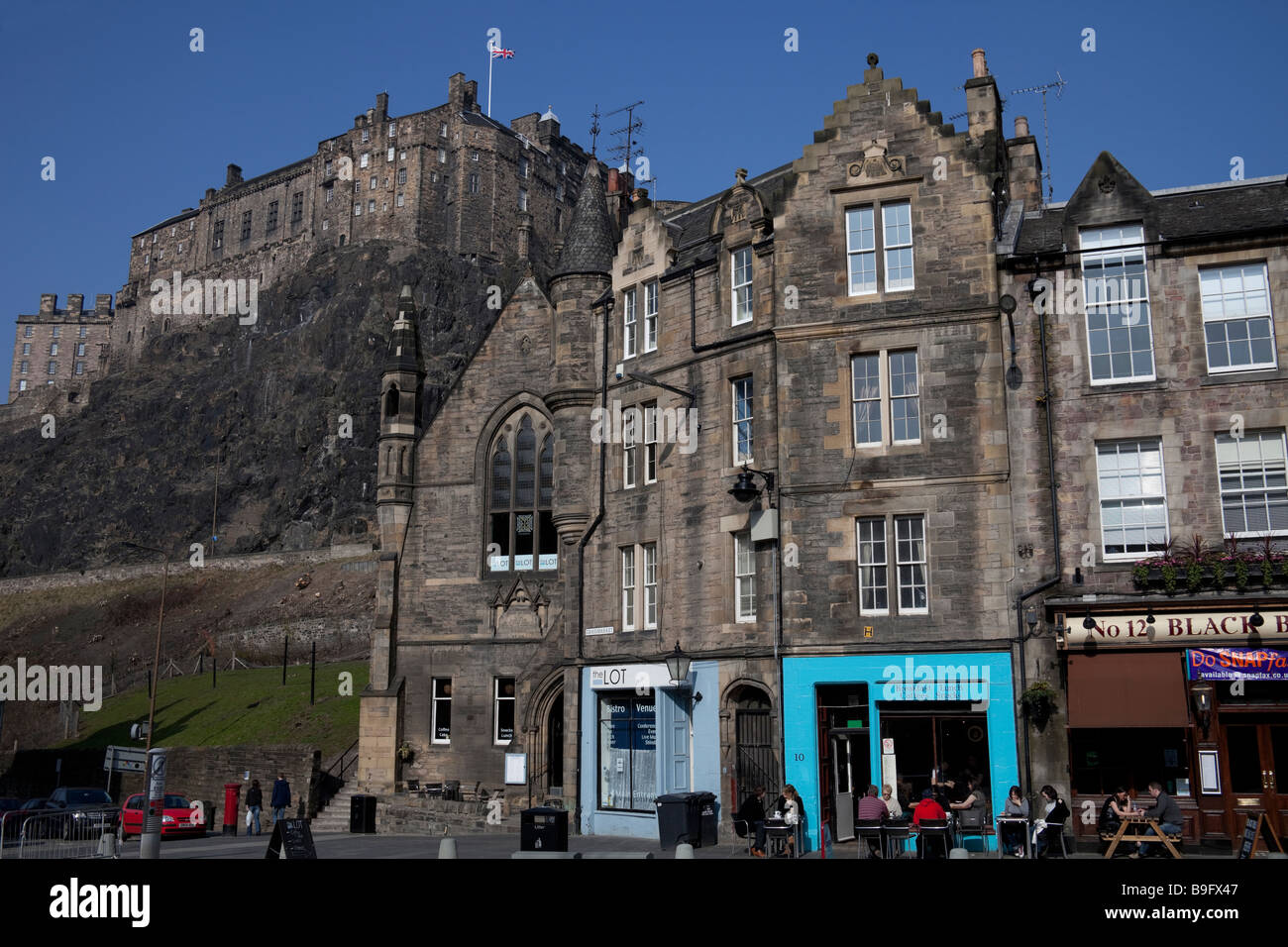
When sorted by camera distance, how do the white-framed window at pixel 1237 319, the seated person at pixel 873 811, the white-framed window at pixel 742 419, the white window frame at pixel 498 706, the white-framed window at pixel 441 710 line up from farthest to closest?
the white-framed window at pixel 441 710 → the white window frame at pixel 498 706 → the white-framed window at pixel 742 419 → the white-framed window at pixel 1237 319 → the seated person at pixel 873 811

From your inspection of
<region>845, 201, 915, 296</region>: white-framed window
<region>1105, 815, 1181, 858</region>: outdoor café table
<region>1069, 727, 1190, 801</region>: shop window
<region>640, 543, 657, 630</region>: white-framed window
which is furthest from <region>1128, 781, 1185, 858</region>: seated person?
<region>640, 543, 657, 630</region>: white-framed window

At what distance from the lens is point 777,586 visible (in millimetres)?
23906

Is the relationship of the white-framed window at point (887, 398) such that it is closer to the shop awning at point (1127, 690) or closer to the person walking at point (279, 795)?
the shop awning at point (1127, 690)

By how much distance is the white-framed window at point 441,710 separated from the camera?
107 feet

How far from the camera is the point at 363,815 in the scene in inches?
1170

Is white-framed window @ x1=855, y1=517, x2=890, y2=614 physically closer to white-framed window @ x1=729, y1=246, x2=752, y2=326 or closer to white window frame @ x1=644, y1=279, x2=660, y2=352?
white-framed window @ x1=729, y1=246, x2=752, y2=326

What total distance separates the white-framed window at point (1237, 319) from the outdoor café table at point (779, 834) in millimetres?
11241

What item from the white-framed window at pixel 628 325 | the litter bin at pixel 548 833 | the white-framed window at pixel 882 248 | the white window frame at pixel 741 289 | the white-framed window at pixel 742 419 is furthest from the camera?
the white-framed window at pixel 628 325

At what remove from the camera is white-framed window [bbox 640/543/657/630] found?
26984 mm

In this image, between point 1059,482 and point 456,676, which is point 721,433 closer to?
point 1059,482

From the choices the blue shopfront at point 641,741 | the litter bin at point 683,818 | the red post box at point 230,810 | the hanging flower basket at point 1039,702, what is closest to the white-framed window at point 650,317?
the blue shopfront at point 641,741

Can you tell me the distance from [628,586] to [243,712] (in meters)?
30.8

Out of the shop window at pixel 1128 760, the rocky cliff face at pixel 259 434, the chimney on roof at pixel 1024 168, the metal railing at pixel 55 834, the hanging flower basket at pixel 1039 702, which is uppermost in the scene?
the rocky cliff face at pixel 259 434

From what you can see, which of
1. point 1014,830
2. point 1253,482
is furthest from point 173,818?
point 1253,482
